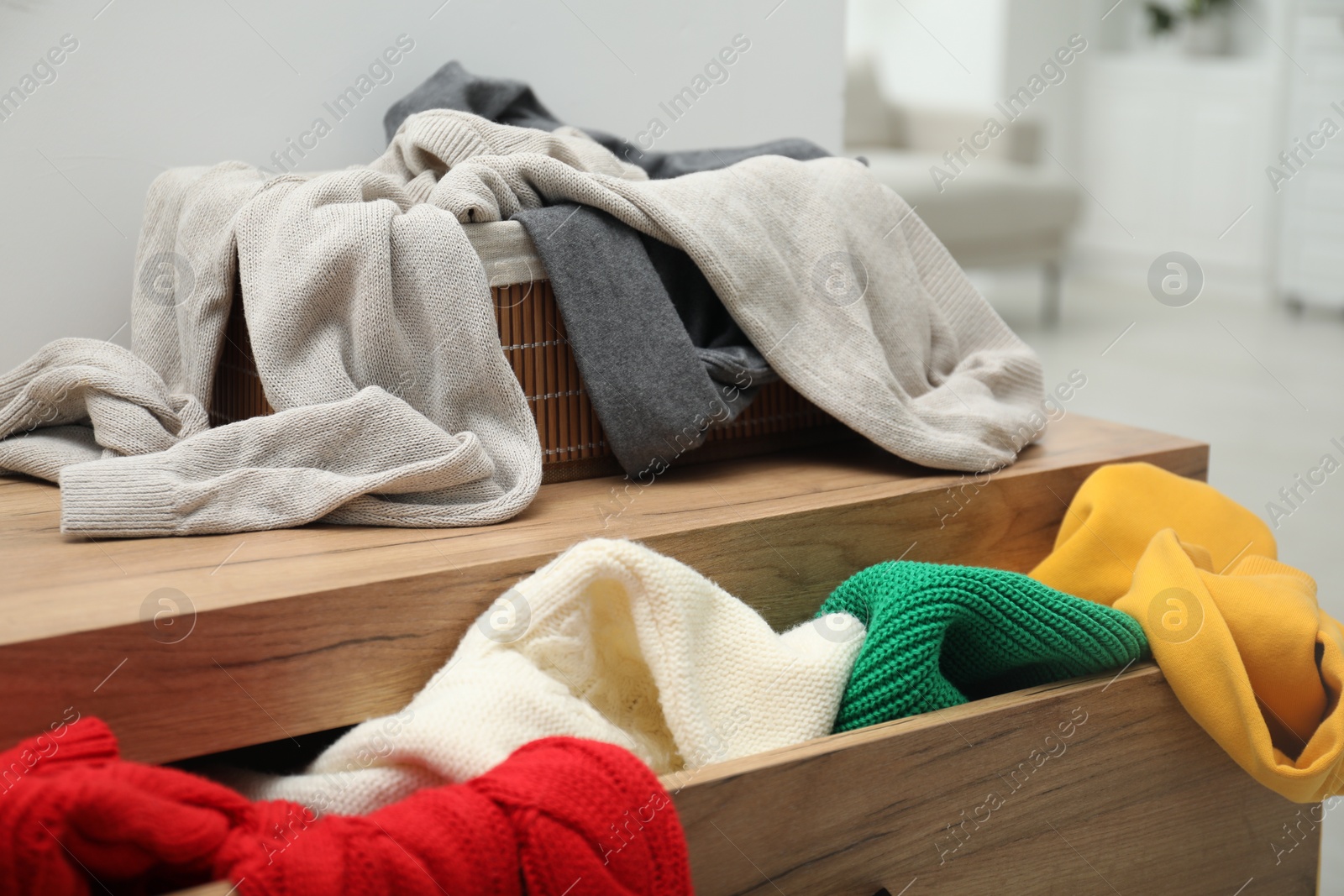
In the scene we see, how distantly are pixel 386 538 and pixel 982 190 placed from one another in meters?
2.75

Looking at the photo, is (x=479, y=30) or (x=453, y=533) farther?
(x=479, y=30)

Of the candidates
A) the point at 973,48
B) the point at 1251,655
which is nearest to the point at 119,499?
the point at 1251,655

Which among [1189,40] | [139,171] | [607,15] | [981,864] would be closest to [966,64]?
[1189,40]

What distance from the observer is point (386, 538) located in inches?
30.8

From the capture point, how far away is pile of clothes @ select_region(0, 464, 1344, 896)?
55 cm

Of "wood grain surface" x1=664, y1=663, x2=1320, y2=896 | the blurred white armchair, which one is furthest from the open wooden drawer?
the blurred white armchair

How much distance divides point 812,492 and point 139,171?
706 mm

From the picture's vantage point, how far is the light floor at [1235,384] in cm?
176

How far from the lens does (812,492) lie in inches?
35.7

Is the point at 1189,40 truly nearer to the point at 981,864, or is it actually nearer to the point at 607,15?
the point at 607,15

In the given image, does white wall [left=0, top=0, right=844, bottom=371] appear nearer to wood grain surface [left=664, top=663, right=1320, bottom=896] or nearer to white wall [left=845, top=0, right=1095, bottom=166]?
wood grain surface [left=664, top=663, right=1320, bottom=896]

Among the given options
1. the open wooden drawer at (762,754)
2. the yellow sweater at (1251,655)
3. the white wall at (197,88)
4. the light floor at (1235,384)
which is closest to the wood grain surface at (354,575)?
the open wooden drawer at (762,754)

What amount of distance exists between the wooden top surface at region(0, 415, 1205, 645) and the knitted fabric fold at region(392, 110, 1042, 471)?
0.05m

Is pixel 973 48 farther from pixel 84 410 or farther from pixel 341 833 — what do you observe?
pixel 341 833
